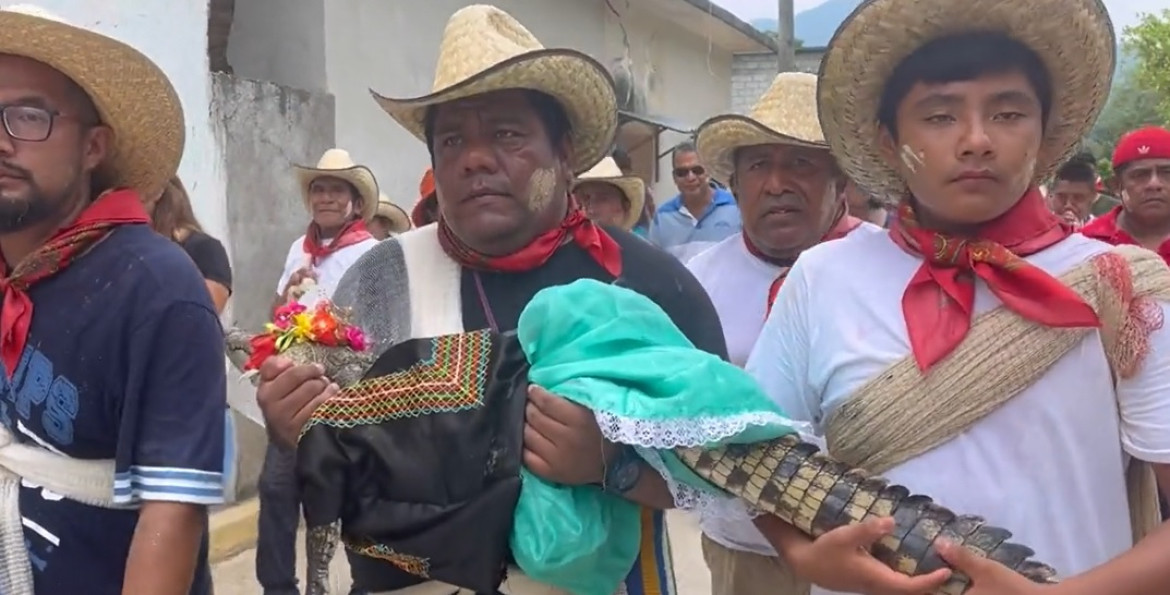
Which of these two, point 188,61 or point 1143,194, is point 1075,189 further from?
point 188,61

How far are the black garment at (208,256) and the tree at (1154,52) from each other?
31296mm

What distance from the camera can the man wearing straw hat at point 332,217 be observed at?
19.9 ft

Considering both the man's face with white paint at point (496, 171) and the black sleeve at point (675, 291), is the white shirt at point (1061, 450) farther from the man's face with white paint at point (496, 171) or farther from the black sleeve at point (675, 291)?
Result: the man's face with white paint at point (496, 171)

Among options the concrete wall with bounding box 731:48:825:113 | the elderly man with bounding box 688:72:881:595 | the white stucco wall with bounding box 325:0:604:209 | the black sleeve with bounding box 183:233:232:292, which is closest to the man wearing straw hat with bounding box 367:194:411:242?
the white stucco wall with bounding box 325:0:604:209

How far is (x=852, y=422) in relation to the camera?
1877mm

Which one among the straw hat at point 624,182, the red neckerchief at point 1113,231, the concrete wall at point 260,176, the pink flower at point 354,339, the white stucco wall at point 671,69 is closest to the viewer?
the pink flower at point 354,339

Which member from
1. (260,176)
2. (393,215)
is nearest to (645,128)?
(393,215)

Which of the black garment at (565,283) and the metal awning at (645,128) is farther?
the metal awning at (645,128)

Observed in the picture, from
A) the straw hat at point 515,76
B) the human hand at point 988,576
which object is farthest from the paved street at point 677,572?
the human hand at point 988,576

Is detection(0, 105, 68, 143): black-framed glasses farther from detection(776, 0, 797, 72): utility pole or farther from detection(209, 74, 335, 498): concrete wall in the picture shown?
detection(776, 0, 797, 72): utility pole

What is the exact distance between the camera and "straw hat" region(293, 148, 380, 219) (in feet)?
21.2

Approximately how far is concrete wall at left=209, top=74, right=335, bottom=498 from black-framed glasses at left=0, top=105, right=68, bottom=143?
3968 mm

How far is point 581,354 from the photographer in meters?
1.82

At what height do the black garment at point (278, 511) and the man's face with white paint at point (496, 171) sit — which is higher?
the man's face with white paint at point (496, 171)
